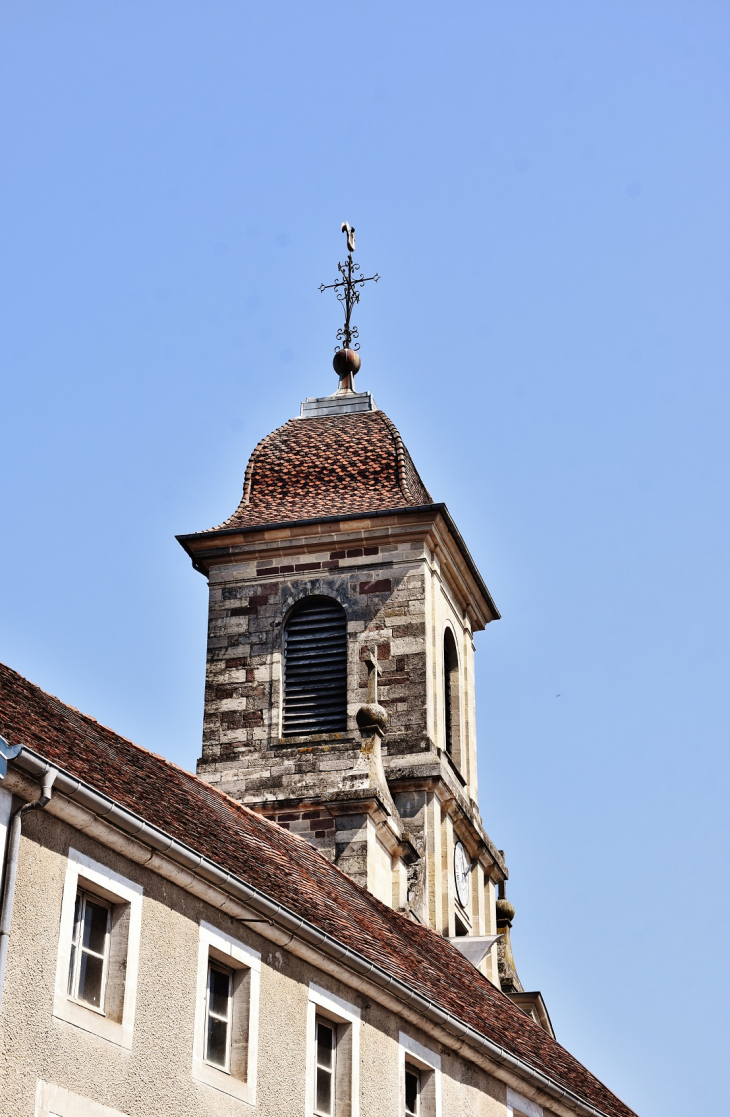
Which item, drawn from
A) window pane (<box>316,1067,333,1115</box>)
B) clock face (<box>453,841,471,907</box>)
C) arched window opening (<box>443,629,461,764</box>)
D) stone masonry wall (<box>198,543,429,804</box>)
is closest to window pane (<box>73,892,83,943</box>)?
window pane (<box>316,1067,333,1115</box>)

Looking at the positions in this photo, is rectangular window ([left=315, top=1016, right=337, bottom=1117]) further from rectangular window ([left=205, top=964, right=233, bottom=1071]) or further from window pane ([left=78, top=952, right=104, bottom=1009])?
window pane ([left=78, top=952, right=104, bottom=1009])

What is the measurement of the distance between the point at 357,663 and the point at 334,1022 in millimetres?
11316

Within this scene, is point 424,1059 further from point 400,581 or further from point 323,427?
point 323,427

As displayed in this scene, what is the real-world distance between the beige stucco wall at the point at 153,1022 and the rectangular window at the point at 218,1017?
0.89 feet

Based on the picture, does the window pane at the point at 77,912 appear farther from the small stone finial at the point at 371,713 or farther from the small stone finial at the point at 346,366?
the small stone finial at the point at 346,366

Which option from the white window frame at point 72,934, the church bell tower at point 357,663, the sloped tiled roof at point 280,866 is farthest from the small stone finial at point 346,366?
the white window frame at point 72,934

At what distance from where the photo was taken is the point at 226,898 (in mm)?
12898

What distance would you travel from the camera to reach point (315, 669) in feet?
84.0

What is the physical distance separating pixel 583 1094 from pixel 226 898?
24.3 feet

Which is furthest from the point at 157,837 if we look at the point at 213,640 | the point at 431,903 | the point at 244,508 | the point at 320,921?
the point at 244,508

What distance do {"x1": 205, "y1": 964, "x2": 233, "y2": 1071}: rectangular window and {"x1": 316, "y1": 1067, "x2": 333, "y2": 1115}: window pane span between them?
1.40 m

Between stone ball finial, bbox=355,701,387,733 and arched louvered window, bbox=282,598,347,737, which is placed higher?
arched louvered window, bbox=282,598,347,737

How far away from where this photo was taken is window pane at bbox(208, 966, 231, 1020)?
12875 millimetres

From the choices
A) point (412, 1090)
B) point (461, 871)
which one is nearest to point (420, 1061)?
point (412, 1090)
